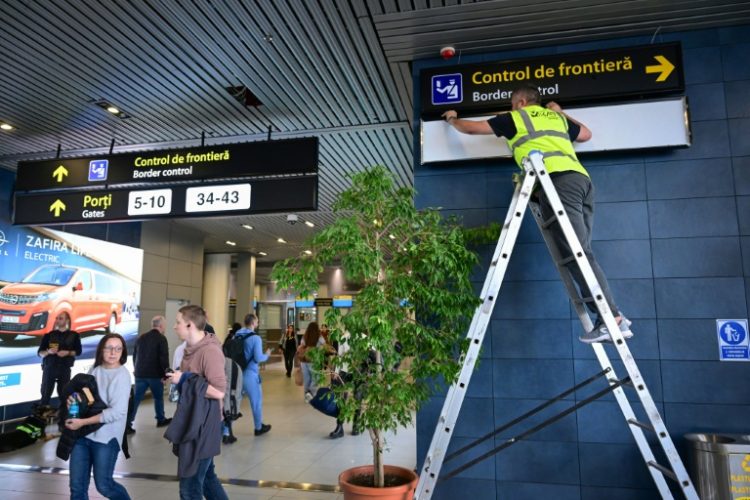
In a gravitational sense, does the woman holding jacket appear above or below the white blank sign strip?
below

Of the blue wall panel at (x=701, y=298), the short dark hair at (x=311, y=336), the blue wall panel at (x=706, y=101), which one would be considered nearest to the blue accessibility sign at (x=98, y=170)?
the short dark hair at (x=311, y=336)

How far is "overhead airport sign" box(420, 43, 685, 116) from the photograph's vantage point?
11.5ft

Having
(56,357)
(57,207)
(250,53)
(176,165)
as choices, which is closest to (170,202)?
(176,165)

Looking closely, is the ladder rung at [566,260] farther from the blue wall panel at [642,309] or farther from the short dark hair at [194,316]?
the short dark hair at [194,316]

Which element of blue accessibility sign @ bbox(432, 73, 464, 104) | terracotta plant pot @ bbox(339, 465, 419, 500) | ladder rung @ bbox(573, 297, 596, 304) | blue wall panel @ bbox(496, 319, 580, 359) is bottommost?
terracotta plant pot @ bbox(339, 465, 419, 500)

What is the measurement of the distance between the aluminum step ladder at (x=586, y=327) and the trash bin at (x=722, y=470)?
41 centimetres

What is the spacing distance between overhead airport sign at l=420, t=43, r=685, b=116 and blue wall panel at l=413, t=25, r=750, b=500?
11.1 inches

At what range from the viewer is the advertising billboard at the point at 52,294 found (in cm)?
678

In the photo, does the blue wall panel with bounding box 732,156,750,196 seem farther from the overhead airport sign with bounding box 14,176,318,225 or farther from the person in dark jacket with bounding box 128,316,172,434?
the person in dark jacket with bounding box 128,316,172,434

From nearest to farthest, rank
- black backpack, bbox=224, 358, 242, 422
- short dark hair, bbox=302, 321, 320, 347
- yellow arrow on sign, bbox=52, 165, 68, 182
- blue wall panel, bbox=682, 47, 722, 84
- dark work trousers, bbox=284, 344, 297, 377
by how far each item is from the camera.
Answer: blue wall panel, bbox=682, 47, 722, 84
black backpack, bbox=224, 358, 242, 422
yellow arrow on sign, bbox=52, 165, 68, 182
short dark hair, bbox=302, 321, 320, 347
dark work trousers, bbox=284, 344, 297, 377

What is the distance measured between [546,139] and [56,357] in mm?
6753

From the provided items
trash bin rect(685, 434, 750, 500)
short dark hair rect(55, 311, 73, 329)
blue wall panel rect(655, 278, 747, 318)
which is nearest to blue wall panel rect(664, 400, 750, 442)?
trash bin rect(685, 434, 750, 500)

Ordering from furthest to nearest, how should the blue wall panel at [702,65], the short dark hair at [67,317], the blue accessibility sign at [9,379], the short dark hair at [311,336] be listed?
1. the short dark hair at [311,336]
2. the short dark hair at [67,317]
3. the blue accessibility sign at [9,379]
4. the blue wall panel at [702,65]

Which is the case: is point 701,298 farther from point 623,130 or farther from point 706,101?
point 706,101
